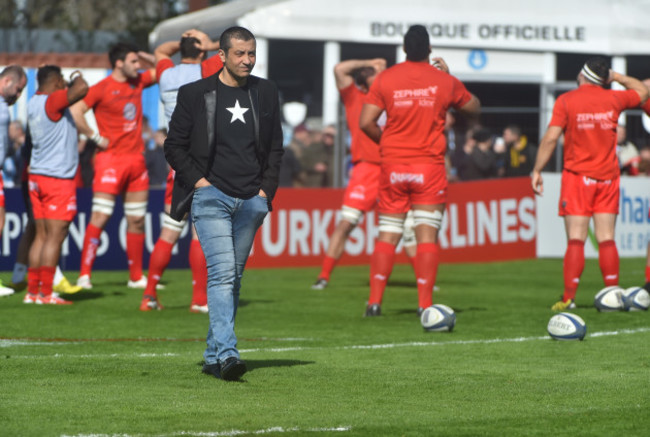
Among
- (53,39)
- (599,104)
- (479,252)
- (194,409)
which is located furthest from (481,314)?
(53,39)

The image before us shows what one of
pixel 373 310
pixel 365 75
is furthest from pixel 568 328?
pixel 365 75

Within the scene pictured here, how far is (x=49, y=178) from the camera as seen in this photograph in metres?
12.6

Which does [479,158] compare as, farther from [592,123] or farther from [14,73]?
[14,73]

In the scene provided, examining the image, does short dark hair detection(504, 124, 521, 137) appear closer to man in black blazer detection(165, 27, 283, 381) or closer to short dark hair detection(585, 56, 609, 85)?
short dark hair detection(585, 56, 609, 85)

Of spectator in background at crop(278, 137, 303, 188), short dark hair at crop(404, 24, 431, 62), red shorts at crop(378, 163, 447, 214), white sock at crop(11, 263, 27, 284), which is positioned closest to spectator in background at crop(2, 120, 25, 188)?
spectator in background at crop(278, 137, 303, 188)

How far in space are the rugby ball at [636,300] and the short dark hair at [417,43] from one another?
9.65 feet

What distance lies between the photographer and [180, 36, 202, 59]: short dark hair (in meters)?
11.6

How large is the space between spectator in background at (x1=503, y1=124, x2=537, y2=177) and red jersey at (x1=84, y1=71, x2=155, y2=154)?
28.3 feet

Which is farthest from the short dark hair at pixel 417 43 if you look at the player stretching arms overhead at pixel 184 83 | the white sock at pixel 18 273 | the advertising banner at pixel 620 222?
the advertising banner at pixel 620 222

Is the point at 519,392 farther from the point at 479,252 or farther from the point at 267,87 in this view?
the point at 479,252

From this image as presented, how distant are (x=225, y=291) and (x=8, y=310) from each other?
513cm

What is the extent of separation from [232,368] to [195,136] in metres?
1.36

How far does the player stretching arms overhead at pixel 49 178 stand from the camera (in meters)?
12.6

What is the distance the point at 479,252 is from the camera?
19.4 m
